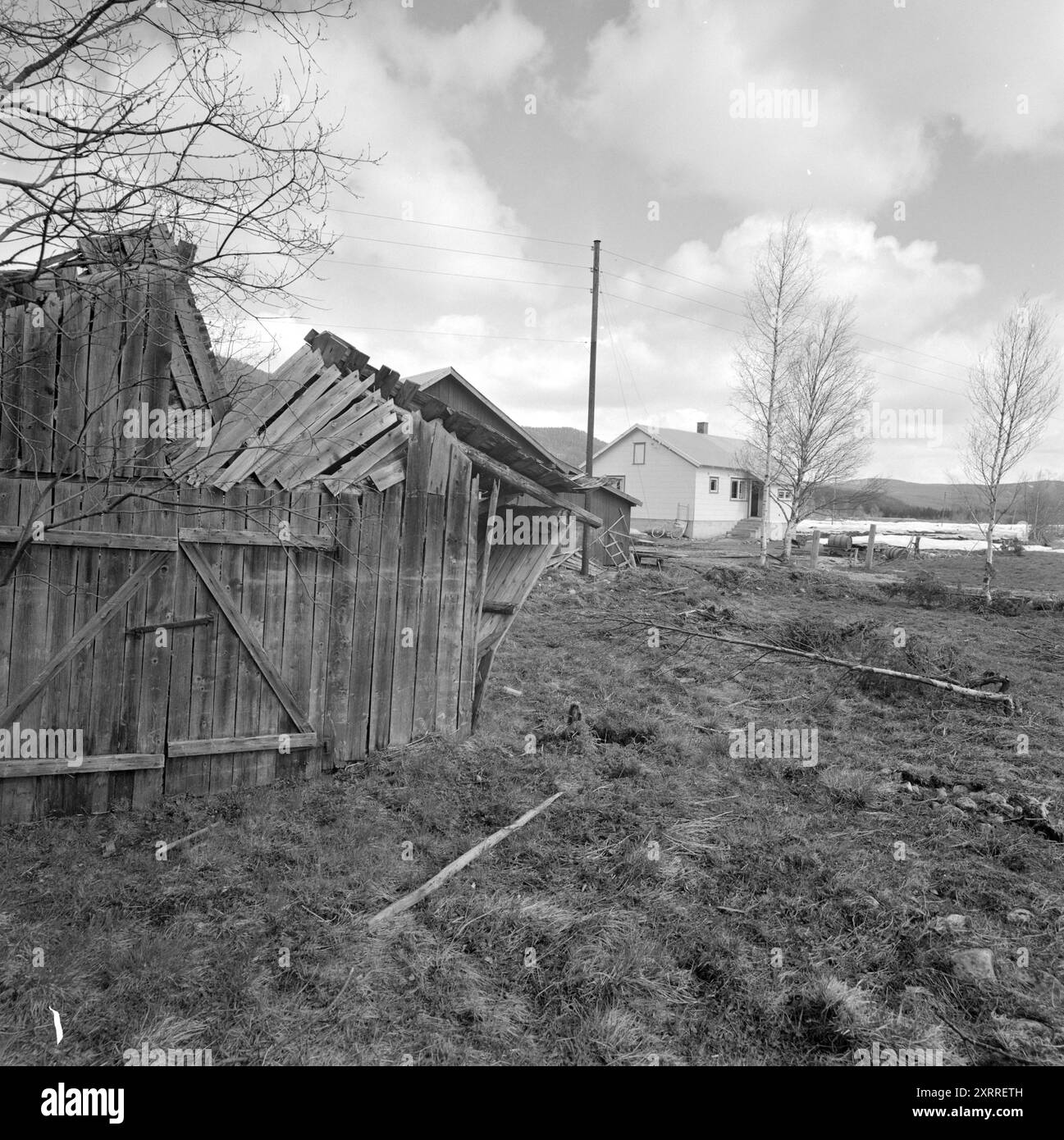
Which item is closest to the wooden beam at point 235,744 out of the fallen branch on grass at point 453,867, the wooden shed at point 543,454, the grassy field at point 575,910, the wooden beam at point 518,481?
the grassy field at point 575,910

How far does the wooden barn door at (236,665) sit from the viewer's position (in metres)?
6.02

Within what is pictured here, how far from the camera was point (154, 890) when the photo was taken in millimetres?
4730

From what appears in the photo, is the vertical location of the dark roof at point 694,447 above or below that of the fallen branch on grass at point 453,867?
above

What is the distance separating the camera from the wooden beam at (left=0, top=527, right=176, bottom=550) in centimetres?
538

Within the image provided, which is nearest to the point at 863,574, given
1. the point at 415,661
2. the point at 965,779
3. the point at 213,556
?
the point at 965,779

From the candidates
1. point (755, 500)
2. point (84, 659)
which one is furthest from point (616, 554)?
point (755, 500)

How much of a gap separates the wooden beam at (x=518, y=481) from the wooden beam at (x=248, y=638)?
2.67 meters

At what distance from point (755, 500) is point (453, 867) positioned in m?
41.3

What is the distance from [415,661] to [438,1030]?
3.89 m

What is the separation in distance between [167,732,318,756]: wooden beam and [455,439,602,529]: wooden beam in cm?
307

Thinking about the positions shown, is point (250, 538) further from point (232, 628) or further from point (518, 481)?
point (518, 481)

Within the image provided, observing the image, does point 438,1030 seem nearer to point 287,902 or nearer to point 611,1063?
point 611,1063

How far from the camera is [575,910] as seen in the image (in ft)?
15.8

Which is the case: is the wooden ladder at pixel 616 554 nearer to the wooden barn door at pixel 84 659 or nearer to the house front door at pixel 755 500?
the wooden barn door at pixel 84 659
